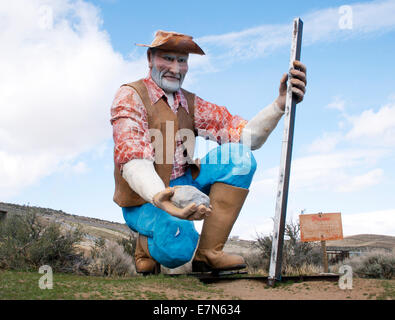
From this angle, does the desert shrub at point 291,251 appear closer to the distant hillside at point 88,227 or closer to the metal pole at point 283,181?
the distant hillside at point 88,227

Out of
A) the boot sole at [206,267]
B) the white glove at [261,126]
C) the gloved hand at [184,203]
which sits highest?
the white glove at [261,126]

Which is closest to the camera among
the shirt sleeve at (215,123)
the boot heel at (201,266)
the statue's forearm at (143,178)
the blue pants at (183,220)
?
the statue's forearm at (143,178)

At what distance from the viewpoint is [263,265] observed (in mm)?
7512

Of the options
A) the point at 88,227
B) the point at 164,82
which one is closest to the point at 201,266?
the point at 164,82

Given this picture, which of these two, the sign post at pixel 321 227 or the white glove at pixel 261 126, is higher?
the white glove at pixel 261 126

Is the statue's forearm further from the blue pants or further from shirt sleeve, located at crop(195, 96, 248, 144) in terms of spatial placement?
shirt sleeve, located at crop(195, 96, 248, 144)

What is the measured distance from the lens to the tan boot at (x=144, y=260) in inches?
178

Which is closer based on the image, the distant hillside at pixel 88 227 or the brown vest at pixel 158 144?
the brown vest at pixel 158 144

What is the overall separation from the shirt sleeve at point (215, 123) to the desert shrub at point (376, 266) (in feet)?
12.7

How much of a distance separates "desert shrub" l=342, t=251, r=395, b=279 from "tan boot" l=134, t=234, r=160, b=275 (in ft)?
→ 13.2

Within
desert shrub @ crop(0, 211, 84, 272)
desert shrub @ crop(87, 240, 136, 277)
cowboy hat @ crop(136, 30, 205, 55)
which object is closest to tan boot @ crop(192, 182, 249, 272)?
cowboy hat @ crop(136, 30, 205, 55)

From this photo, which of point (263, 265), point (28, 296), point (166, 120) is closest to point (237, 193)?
point (166, 120)

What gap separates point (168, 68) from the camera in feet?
14.5

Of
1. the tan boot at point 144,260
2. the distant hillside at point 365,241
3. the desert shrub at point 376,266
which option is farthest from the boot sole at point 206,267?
the distant hillside at point 365,241
